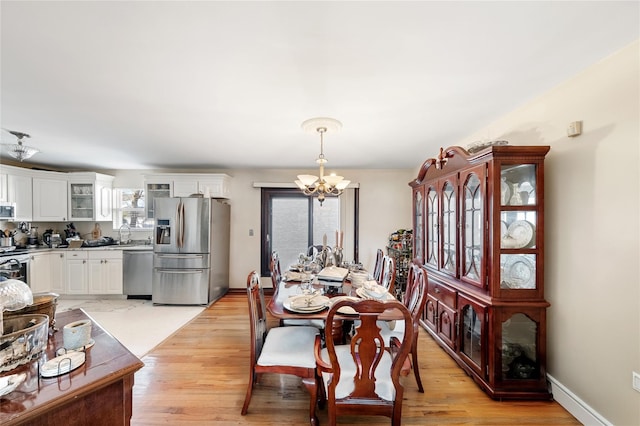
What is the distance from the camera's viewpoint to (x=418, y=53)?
1500 millimetres

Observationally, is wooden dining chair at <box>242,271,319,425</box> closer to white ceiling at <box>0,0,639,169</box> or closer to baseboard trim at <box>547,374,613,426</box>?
white ceiling at <box>0,0,639,169</box>

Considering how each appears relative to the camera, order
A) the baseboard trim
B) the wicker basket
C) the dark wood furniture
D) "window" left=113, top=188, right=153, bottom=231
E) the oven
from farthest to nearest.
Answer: "window" left=113, top=188, right=153, bottom=231, the oven, the baseboard trim, the wicker basket, the dark wood furniture

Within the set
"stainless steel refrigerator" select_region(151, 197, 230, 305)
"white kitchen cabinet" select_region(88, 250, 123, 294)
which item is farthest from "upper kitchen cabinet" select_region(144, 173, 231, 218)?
"white kitchen cabinet" select_region(88, 250, 123, 294)

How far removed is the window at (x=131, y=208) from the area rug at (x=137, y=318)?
137 cm

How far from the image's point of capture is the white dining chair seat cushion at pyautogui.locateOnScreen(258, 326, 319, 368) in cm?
175

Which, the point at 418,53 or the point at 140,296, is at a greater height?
the point at 418,53

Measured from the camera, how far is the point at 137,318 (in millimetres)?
3576

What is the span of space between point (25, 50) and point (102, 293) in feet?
13.4

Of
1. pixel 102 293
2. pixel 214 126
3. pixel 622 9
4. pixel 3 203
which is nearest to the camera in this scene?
pixel 622 9

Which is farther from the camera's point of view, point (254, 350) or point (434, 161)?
point (434, 161)

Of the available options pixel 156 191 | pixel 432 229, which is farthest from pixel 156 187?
pixel 432 229

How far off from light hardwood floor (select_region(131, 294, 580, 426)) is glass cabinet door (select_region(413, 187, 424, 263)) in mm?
1150

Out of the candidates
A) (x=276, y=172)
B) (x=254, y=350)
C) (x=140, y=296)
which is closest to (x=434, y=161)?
(x=254, y=350)

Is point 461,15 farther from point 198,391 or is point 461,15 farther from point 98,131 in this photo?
point 98,131
